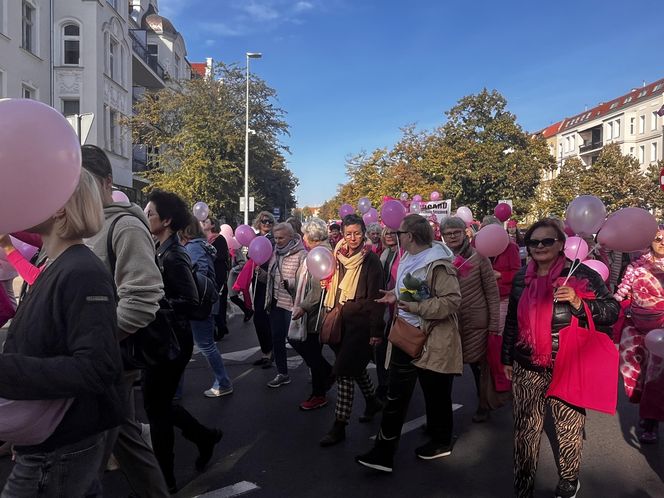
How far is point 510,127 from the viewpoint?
133 ft

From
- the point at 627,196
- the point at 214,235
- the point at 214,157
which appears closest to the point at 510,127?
the point at 627,196

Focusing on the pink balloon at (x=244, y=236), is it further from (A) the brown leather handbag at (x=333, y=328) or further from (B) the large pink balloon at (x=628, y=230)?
(B) the large pink balloon at (x=628, y=230)

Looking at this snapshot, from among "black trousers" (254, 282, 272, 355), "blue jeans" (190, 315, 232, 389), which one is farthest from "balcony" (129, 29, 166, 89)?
"blue jeans" (190, 315, 232, 389)

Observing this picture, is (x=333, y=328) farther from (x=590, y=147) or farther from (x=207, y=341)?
(x=590, y=147)

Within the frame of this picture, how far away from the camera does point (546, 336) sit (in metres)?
3.14

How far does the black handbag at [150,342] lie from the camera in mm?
2641

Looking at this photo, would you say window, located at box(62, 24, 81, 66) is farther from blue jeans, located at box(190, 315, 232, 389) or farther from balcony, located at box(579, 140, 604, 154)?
balcony, located at box(579, 140, 604, 154)

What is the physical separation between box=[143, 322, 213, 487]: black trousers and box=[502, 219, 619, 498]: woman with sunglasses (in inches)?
80.7

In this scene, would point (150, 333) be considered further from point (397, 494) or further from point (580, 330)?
point (580, 330)

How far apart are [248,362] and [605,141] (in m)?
78.3

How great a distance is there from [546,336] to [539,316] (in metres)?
0.12

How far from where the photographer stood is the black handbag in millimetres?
2641

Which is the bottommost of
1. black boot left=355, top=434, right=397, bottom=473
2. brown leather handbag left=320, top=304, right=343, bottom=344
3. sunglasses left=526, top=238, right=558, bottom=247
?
black boot left=355, top=434, right=397, bottom=473

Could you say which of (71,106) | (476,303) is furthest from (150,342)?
(71,106)
